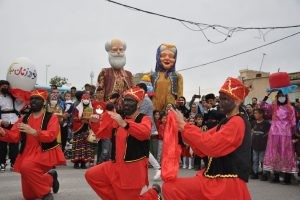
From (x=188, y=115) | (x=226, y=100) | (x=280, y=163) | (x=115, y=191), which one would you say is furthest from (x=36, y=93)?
(x=188, y=115)

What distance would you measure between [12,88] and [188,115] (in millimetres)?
4294

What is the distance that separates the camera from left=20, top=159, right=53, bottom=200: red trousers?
561cm

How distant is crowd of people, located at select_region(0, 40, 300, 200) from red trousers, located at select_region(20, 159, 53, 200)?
0.01 metres

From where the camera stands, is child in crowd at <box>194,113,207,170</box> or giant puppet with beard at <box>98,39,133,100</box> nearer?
giant puppet with beard at <box>98,39,133,100</box>

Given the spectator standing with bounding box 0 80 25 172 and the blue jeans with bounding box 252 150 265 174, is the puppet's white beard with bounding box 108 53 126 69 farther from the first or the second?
the blue jeans with bounding box 252 150 265 174

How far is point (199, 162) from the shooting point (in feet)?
33.1

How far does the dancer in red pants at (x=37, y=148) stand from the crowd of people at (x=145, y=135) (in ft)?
0.05

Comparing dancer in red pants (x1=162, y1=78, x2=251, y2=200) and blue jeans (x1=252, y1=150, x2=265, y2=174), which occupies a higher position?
dancer in red pants (x1=162, y1=78, x2=251, y2=200)

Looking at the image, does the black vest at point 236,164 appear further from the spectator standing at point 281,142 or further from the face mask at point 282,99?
the face mask at point 282,99

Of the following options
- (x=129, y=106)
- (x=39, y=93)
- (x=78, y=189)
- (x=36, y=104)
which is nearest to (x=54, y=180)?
(x=78, y=189)

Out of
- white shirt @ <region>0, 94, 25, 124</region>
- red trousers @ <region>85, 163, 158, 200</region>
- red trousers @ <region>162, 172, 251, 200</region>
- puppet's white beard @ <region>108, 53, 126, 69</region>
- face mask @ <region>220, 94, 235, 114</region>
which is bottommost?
red trousers @ <region>85, 163, 158, 200</region>

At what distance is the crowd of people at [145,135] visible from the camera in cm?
390

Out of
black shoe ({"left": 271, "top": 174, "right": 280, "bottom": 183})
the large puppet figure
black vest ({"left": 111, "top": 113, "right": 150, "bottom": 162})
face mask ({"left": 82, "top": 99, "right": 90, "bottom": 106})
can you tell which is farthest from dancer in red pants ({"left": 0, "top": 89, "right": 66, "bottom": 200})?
black shoe ({"left": 271, "top": 174, "right": 280, "bottom": 183})

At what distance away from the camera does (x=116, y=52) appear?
27.9ft
